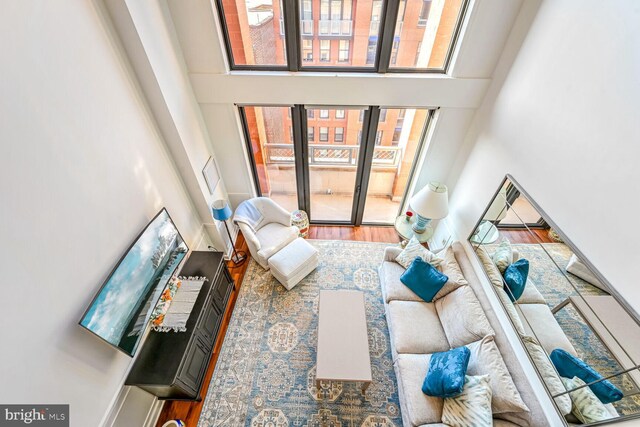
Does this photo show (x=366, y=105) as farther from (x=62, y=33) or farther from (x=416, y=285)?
(x=62, y=33)

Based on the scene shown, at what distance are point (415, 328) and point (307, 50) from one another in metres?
3.24

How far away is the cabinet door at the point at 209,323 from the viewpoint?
2.81 m

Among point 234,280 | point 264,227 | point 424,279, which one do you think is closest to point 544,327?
point 424,279

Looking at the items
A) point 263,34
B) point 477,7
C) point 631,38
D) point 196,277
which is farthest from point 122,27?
point 631,38

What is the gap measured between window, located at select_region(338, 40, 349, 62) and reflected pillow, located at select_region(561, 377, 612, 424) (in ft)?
11.3

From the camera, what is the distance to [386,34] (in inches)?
111

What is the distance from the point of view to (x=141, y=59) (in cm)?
233

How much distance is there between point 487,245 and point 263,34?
10.8 ft

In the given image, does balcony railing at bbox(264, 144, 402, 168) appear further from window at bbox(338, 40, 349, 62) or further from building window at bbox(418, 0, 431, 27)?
building window at bbox(418, 0, 431, 27)

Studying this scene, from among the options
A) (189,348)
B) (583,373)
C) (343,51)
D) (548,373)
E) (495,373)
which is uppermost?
→ (343,51)

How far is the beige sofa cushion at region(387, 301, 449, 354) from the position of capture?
2756 mm

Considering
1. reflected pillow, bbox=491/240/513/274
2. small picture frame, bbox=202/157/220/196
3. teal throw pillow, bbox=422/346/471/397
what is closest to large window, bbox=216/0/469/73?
small picture frame, bbox=202/157/220/196

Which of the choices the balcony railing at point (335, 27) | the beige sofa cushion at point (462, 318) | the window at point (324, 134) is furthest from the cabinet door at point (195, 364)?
the balcony railing at point (335, 27)

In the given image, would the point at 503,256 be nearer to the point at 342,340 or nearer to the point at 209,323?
the point at 342,340
